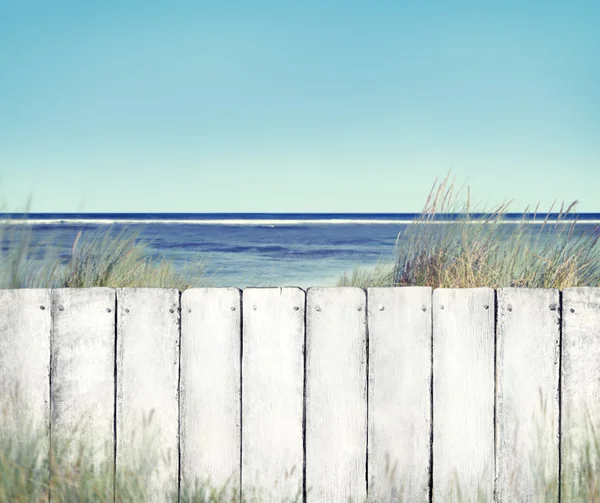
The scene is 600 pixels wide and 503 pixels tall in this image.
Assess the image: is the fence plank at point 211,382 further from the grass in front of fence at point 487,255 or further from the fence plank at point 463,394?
the grass in front of fence at point 487,255

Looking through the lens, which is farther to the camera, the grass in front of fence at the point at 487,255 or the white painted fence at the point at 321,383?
the grass in front of fence at the point at 487,255

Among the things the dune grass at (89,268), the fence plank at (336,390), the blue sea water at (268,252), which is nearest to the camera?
the fence plank at (336,390)

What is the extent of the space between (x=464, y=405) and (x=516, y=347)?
0.75 ft

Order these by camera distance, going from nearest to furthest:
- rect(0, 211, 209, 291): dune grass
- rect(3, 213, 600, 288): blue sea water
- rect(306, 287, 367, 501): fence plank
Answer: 1. rect(306, 287, 367, 501): fence plank
2. rect(0, 211, 209, 291): dune grass
3. rect(3, 213, 600, 288): blue sea water

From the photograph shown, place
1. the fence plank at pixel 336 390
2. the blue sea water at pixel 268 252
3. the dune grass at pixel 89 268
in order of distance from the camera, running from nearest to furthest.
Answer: the fence plank at pixel 336 390, the dune grass at pixel 89 268, the blue sea water at pixel 268 252

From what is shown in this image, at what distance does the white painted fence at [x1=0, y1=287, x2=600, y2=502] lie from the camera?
5.53 feet

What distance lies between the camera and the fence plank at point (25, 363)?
1723mm

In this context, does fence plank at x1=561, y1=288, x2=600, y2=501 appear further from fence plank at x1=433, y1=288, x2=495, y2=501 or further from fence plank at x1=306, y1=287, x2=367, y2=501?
fence plank at x1=306, y1=287, x2=367, y2=501

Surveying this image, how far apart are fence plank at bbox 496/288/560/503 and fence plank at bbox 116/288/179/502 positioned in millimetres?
962

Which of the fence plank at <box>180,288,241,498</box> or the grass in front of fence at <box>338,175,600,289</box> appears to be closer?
the fence plank at <box>180,288,241,498</box>

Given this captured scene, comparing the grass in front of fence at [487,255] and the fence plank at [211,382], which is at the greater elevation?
the grass in front of fence at [487,255]

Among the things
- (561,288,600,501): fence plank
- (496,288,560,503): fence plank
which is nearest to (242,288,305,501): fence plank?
(496,288,560,503): fence plank

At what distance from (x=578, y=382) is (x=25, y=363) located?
5.39 feet

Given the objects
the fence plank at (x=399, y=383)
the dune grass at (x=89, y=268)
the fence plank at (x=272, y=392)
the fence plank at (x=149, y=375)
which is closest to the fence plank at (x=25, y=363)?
the fence plank at (x=149, y=375)
